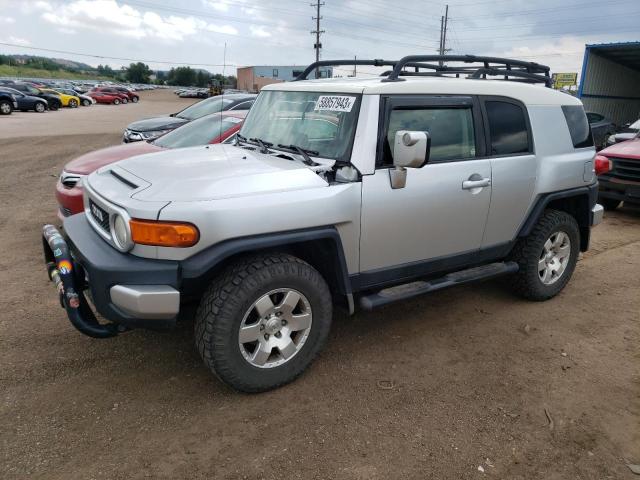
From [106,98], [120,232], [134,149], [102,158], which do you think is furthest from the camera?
[106,98]

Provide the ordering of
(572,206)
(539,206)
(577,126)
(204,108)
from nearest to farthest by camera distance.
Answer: (539,206)
(577,126)
(572,206)
(204,108)

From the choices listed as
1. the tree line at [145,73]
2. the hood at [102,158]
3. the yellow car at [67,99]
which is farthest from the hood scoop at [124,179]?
the tree line at [145,73]

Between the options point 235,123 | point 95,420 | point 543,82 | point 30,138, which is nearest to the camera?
point 95,420

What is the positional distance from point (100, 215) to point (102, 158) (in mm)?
2993

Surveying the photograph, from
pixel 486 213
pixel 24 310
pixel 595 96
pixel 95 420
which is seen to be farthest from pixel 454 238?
pixel 595 96

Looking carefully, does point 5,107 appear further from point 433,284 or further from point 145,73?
point 145,73

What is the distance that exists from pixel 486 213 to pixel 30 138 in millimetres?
16655

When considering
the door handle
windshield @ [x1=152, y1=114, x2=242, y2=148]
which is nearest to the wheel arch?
the door handle

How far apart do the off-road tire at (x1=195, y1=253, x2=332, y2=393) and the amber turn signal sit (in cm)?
36

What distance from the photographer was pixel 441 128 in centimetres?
362

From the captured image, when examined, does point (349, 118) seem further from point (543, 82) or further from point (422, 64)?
point (543, 82)

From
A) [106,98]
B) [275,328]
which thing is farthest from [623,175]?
[106,98]

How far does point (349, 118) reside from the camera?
10.8 feet

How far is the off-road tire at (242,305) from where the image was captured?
9.25ft
